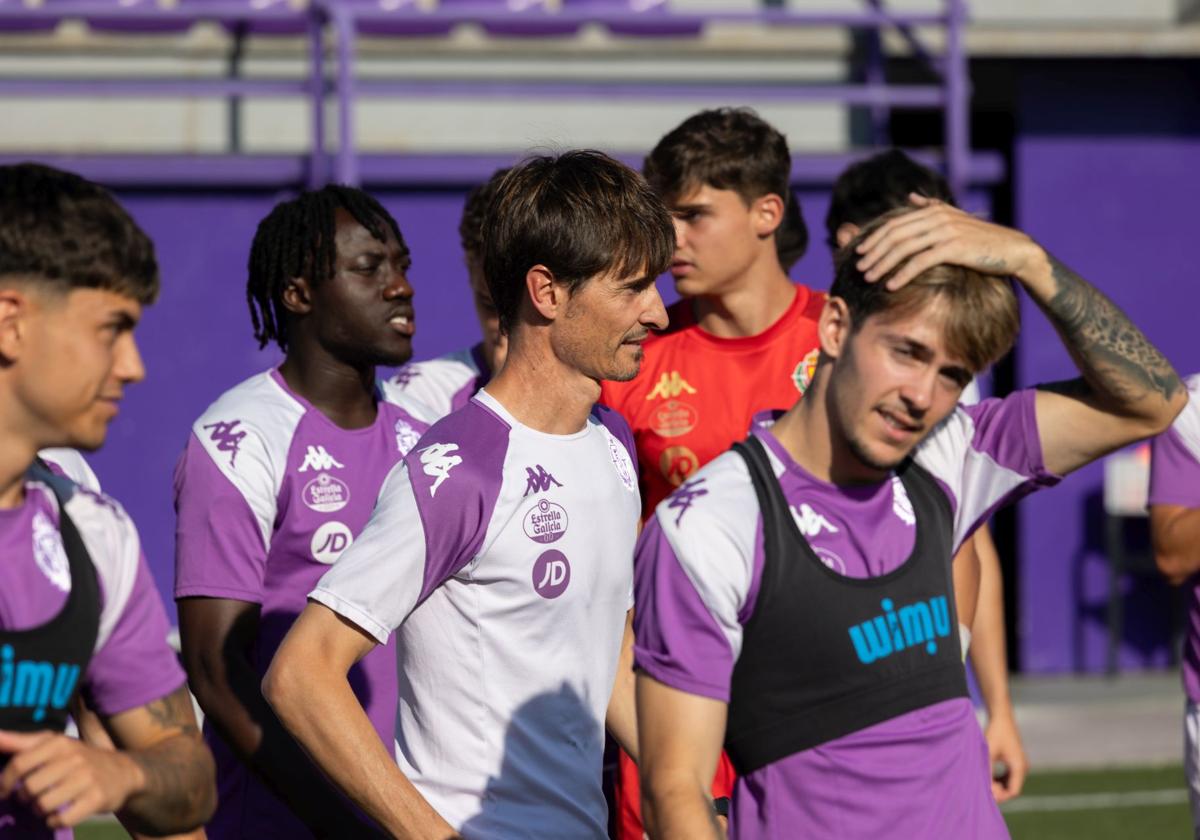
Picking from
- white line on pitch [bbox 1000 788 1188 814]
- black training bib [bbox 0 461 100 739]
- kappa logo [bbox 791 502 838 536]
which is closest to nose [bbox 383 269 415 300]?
kappa logo [bbox 791 502 838 536]

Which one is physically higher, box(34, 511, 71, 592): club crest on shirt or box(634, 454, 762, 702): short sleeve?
box(34, 511, 71, 592): club crest on shirt

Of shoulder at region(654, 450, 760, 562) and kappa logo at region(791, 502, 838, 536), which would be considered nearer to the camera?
shoulder at region(654, 450, 760, 562)

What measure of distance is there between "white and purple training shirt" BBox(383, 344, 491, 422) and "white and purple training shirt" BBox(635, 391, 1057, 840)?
2112 millimetres

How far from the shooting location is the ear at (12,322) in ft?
10.4

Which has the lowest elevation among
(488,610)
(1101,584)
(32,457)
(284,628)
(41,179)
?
(1101,584)

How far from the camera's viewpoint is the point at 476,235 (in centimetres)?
581

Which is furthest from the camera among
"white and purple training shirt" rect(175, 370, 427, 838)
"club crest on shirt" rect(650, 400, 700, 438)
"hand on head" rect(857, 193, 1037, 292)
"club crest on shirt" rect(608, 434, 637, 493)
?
"club crest on shirt" rect(650, 400, 700, 438)

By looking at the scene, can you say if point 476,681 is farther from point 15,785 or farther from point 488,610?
point 15,785

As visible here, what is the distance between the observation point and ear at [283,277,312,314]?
17.1 feet

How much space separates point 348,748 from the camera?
370cm

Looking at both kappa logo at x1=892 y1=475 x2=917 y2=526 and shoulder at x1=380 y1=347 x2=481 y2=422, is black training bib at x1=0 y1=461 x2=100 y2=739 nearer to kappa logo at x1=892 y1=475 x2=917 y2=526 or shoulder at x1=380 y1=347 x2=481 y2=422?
kappa logo at x1=892 y1=475 x2=917 y2=526

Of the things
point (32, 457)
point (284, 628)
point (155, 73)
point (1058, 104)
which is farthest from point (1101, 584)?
point (32, 457)

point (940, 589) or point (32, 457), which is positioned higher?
point (32, 457)

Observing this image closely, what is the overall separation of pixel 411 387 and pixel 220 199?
7045 mm
